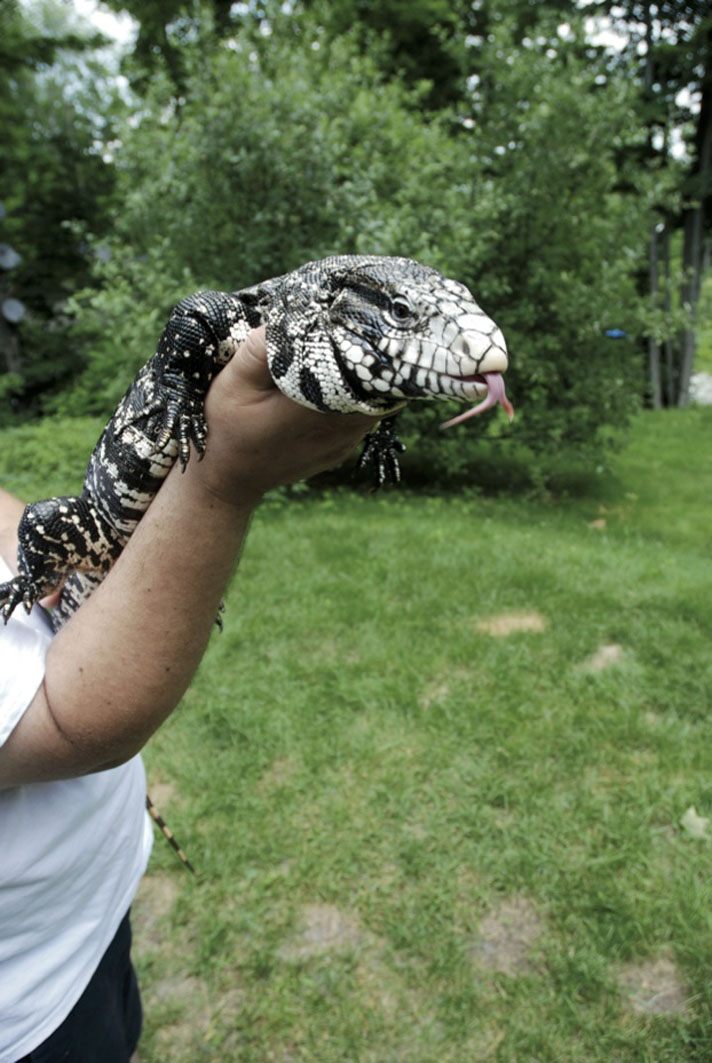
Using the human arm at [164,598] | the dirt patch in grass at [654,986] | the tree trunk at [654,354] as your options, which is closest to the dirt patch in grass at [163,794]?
the dirt patch in grass at [654,986]

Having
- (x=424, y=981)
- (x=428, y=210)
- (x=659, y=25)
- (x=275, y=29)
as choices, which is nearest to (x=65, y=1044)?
(x=424, y=981)

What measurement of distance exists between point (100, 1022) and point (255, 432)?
181 centimetres

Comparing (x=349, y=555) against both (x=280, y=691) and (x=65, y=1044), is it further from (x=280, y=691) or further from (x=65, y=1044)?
(x=65, y=1044)

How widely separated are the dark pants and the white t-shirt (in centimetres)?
8

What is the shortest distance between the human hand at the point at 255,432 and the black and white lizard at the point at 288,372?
0.15 ft

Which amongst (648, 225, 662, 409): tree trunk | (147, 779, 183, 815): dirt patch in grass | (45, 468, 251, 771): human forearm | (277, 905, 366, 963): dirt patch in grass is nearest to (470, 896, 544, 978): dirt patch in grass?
(277, 905, 366, 963): dirt patch in grass

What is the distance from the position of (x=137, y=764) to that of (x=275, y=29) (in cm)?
1328

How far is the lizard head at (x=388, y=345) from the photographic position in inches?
60.1

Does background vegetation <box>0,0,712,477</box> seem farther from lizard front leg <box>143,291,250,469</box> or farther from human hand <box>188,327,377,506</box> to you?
human hand <box>188,327,377,506</box>

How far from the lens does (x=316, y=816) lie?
445 cm

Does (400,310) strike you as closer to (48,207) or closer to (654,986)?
(654,986)

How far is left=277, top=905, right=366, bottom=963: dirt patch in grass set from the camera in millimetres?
3660

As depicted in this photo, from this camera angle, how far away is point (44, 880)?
5.99ft

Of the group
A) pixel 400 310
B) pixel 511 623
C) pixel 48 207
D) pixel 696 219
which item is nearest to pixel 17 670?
pixel 400 310
